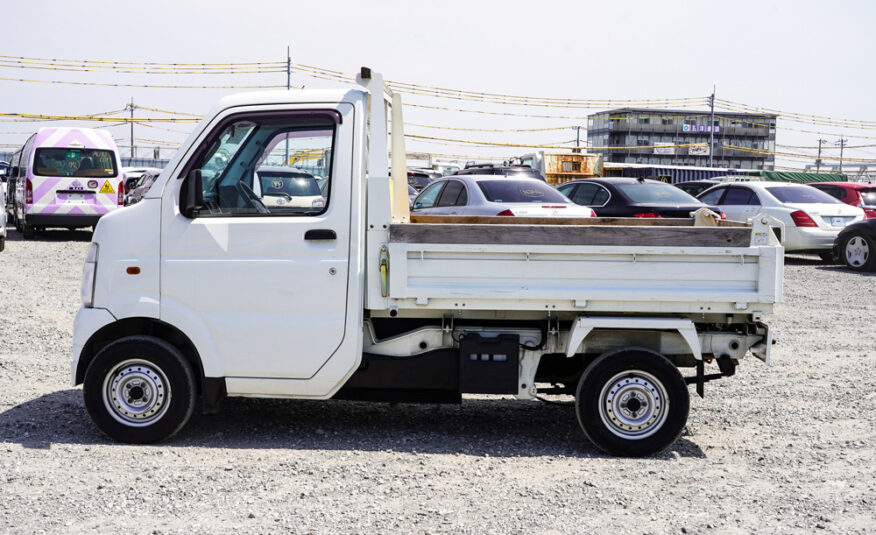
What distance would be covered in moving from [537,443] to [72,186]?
17.4 metres

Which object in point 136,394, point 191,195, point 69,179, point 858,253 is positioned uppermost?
point 69,179

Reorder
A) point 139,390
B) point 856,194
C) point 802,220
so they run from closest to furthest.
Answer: point 139,390, point 802,220, point 856,194

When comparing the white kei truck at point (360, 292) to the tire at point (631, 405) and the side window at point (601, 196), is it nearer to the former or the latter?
the tire at point (631, 405)

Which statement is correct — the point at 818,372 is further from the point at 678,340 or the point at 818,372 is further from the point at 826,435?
the point at 678,340

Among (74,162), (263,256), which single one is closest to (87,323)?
(263,256)

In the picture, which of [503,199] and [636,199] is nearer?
[503,199]

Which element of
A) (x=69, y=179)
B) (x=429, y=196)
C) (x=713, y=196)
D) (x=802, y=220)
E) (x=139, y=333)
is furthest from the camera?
Result: (x=69, y=179)

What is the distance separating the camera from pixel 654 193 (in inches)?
592

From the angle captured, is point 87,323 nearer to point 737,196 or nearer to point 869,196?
point 737,196

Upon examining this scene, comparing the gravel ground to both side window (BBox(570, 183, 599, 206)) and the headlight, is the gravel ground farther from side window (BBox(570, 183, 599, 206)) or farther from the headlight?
side window (BBox(570, 183, 599, 206))

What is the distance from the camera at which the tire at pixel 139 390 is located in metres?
5.50

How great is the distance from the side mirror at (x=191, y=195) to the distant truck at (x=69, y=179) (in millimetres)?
15884

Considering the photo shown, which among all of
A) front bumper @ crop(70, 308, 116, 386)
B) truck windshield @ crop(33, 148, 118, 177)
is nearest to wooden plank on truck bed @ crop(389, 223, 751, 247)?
front bumper @ crop(70, 308, 116, 386)

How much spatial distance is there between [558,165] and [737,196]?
555 inches
